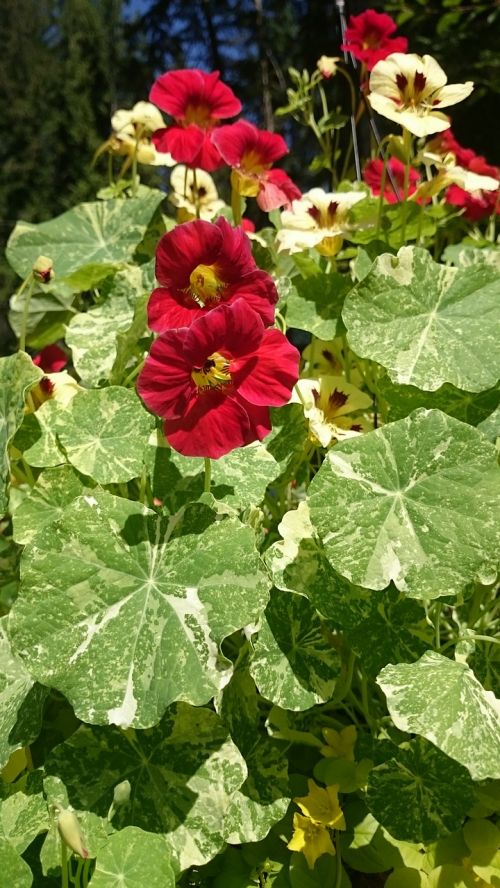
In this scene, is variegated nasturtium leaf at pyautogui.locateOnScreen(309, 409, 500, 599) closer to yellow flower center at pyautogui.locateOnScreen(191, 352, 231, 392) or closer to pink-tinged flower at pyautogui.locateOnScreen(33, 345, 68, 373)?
yellow flower center at pyautogui.locateOnScreen(191, 352, 231, 392)

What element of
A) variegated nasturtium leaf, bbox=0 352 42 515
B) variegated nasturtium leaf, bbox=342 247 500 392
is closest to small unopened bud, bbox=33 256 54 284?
variegated nasturtium leaf, bbox=0 352 42 515

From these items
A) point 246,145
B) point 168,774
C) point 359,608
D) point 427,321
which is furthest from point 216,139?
point 168,774

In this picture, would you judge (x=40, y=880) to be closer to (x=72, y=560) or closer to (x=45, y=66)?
(x=72, y=560)

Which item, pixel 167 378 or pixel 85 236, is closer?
pixel 167 378

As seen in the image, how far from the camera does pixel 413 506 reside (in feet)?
2.05

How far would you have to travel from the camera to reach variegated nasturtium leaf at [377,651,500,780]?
0.53 m

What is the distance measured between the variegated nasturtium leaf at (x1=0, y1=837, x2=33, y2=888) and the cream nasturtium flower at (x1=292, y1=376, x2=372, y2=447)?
0.45 m

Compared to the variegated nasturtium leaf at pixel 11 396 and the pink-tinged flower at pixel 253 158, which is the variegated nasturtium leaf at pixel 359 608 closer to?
the variegated nasturtium leaf at pixel 11 396

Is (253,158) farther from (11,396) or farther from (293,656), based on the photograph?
(293,656)

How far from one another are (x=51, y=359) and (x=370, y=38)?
0.66m

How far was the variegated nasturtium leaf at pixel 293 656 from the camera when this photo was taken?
24.9 inches

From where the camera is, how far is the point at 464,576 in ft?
1.91

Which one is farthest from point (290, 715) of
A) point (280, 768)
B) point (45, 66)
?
point (45, 66)

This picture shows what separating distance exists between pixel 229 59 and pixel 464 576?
8.22 metres
